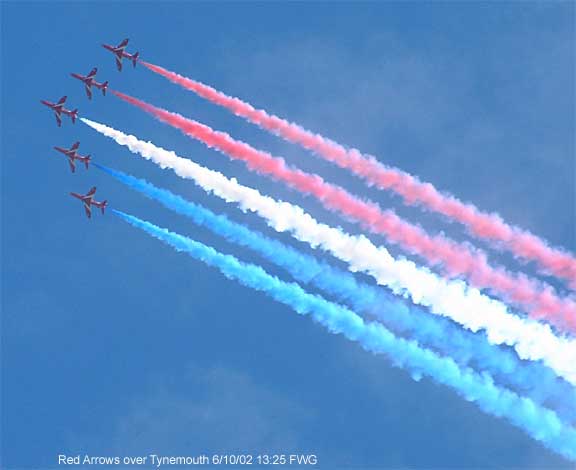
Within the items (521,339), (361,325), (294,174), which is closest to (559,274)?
(521,339)

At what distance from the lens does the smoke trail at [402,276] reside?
277ft

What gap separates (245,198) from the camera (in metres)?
93.6

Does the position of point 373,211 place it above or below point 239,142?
below

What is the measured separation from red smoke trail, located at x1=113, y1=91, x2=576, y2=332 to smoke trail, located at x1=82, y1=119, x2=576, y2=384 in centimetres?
116

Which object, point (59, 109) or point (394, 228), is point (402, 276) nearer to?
point (394, 228)

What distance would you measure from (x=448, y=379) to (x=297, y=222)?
15.1 meters

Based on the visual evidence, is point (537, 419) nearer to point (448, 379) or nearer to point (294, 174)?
point (448, 379)

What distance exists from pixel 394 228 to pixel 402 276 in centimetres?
400

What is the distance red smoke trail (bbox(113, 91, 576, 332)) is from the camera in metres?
86.0

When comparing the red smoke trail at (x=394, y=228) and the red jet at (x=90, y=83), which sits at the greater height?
the red jet at (x=90, y=83)

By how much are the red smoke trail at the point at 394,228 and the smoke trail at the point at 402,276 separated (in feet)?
3.81

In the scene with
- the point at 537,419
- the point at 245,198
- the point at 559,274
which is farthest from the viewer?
the point at 245,198

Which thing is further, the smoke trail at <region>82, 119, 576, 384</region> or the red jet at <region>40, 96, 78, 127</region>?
the red jet at <region>40, 96, 78, 127</region>

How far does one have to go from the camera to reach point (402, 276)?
88625 millimetres
